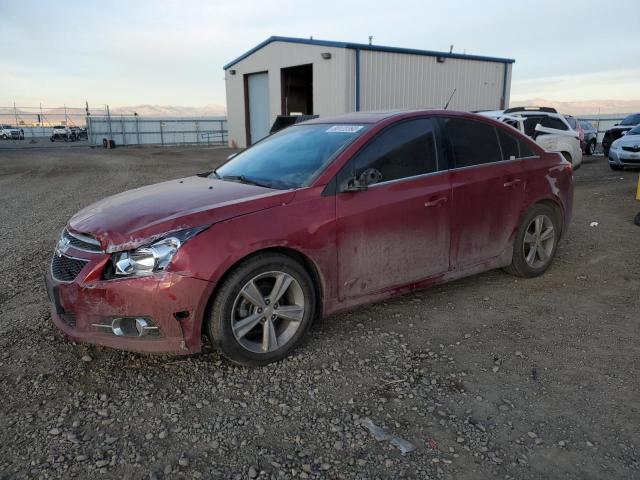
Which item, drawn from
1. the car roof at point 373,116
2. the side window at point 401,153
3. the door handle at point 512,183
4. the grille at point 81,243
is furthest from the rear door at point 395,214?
the grille at point 81,243

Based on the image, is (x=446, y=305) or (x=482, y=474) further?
(x=446, y=305)

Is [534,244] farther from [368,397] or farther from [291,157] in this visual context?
[368,397]

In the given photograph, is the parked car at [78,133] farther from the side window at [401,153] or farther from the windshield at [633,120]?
the side window at [401,153]

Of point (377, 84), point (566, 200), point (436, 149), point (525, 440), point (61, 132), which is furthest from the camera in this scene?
point (61, 132)

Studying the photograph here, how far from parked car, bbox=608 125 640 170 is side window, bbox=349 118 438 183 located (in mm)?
12355

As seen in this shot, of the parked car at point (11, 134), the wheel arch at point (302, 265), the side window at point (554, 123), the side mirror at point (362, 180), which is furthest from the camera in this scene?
the parked car at point (11, 134)

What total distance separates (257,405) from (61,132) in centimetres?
4730

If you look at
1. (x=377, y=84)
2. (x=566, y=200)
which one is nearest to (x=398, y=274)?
(x=566, y=200)

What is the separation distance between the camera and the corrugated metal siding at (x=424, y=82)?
19953 mm

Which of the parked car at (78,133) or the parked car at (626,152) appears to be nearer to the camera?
the parked car at (626,152)

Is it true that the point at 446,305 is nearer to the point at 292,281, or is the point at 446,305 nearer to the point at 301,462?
the point at 292,281

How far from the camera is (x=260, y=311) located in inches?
135

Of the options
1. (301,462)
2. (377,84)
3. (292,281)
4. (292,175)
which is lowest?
(301,462)

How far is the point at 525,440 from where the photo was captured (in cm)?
273
